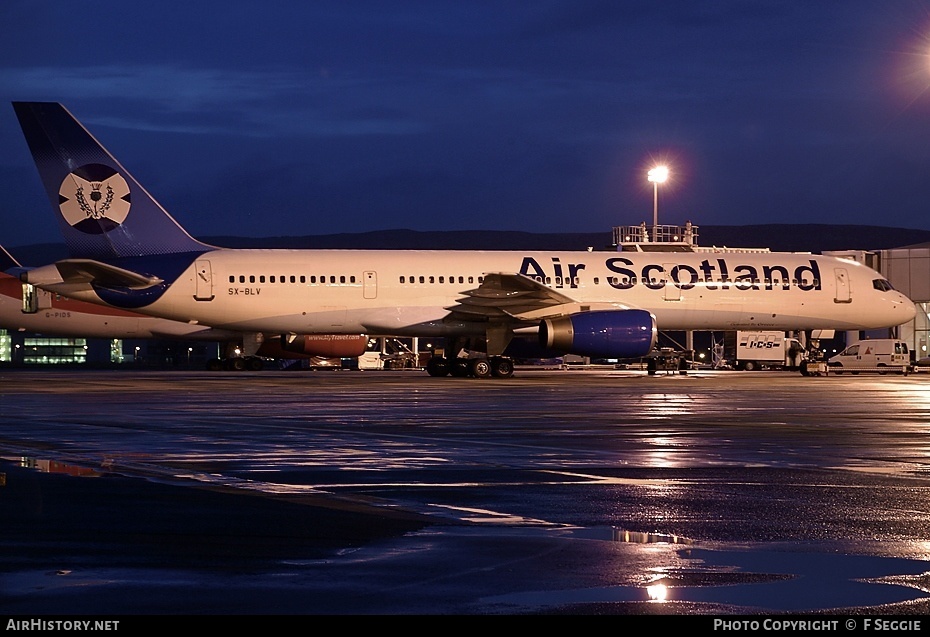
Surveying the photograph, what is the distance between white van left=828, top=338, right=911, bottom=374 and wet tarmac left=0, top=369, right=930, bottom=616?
3478 cm

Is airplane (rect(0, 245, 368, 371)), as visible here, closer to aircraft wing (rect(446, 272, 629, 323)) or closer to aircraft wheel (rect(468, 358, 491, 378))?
aircraft wheel (rect(468, 358, 491, 378))

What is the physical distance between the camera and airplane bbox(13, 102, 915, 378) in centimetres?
3828

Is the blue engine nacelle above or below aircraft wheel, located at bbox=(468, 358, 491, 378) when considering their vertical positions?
above

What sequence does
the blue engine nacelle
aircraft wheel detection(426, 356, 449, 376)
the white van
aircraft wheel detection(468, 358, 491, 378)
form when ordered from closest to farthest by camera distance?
1. the blue engine nacelle
2. aircraft wheel detection(468, 358, 491, 378)
3. aircraft wheel detection(426, 356, 449, 376)
4. the white van

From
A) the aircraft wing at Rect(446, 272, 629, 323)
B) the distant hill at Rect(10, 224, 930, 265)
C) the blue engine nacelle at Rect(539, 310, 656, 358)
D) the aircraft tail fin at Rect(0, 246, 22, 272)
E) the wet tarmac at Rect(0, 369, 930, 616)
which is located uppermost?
the distant hill at Rect(10, 224, 930, 265)

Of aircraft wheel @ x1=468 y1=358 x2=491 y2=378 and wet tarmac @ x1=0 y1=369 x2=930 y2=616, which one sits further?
aircraft wheel @ x1=468 y1=358 x2=491 y2=378

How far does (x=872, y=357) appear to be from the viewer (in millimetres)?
54375

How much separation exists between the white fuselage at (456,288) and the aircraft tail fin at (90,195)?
1600mm

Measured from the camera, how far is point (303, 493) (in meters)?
11.0

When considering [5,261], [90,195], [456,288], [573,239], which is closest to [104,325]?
[5,261]

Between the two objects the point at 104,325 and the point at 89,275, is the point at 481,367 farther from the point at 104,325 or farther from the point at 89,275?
the point at 104,325

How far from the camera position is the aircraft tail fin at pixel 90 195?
3828 centimetres

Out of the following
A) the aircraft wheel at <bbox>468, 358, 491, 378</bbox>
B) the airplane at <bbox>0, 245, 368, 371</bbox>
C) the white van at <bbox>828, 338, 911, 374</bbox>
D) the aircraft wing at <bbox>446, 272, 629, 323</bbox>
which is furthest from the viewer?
the airplane at <bbox>0, 245, 368, 371</bbox>

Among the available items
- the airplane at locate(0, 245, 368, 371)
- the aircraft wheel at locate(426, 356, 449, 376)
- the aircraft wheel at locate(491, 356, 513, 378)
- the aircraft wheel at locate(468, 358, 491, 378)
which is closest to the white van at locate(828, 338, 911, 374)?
the aircraft wheel at locate(491, 356, 513, 378)
